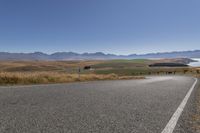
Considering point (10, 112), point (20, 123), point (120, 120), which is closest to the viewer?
point (20, 123)

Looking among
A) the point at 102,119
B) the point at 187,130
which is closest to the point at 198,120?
the point at 187,130

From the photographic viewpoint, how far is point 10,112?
691 cm

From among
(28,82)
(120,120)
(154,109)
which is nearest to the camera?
(120,120)

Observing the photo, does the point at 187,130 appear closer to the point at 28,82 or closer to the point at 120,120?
the point at 120,120

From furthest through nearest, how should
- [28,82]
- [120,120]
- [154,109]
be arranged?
1. [28,82]
2. [154,109]
3. [120,120]

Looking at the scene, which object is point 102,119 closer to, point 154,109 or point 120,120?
point 120,120

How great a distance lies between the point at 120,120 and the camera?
602 cm

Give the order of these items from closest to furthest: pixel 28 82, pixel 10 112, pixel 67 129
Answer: pixel 67 129
pixel 10 112
pixel 28 82

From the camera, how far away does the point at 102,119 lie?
6.11 meters

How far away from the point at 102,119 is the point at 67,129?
1.30 m

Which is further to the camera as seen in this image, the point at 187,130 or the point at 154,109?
the point at 154,109

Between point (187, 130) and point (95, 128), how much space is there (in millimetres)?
2129

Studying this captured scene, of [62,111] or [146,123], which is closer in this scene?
[146,123]

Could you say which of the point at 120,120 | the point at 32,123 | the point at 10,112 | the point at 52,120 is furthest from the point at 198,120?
the point at 10,112
